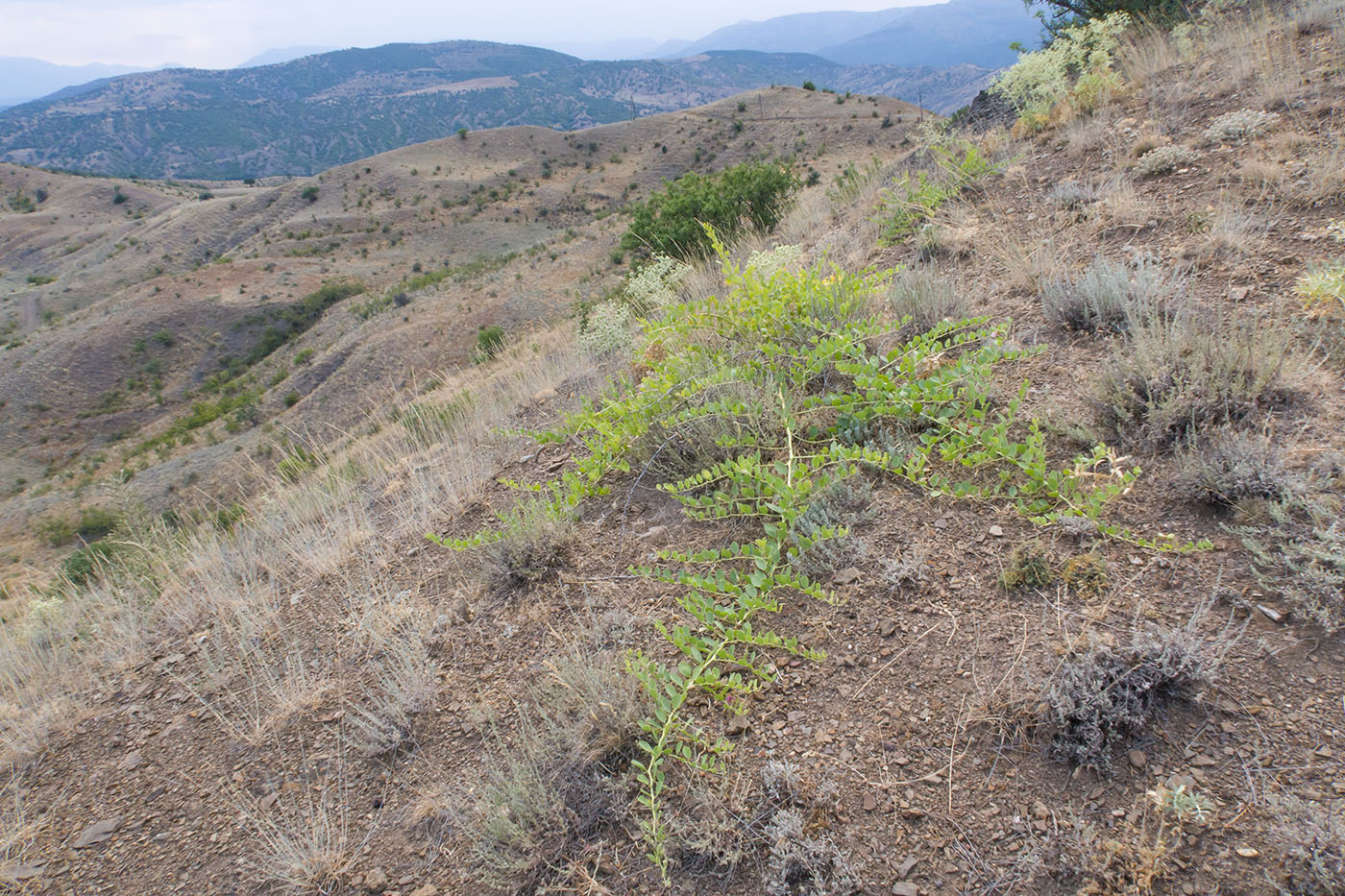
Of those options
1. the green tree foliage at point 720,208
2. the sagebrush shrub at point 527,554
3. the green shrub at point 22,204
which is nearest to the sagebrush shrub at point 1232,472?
the sagebrush shrub at point 527,554

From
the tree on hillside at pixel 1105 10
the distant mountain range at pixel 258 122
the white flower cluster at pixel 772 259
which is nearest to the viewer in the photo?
the white flower cluster at pixel 772 259

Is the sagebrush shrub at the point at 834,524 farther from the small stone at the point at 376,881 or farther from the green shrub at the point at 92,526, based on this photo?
the green shrub at the point at 92,526

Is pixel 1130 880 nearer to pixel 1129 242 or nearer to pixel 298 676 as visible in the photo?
pixel 298 676

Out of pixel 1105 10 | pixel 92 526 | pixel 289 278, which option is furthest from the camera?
pixel 289 278

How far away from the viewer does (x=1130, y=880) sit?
52.6 inches

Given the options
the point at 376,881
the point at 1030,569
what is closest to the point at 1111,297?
the point at 1030,569

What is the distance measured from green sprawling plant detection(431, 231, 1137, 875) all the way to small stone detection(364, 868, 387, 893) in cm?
87

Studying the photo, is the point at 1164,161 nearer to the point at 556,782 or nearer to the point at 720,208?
the point at 556,782

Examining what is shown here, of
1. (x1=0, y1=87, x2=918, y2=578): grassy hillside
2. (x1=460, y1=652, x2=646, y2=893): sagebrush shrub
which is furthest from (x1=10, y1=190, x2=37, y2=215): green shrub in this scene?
(x1=460, y1=652, x2=646, y2=893): sagebrush shrub

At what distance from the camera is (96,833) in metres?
2.40

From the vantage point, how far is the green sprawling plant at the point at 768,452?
204 cm

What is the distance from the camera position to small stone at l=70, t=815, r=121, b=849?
7.77ft

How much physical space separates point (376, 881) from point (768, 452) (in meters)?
2.16

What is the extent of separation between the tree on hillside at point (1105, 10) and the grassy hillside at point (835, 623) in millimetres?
5381
